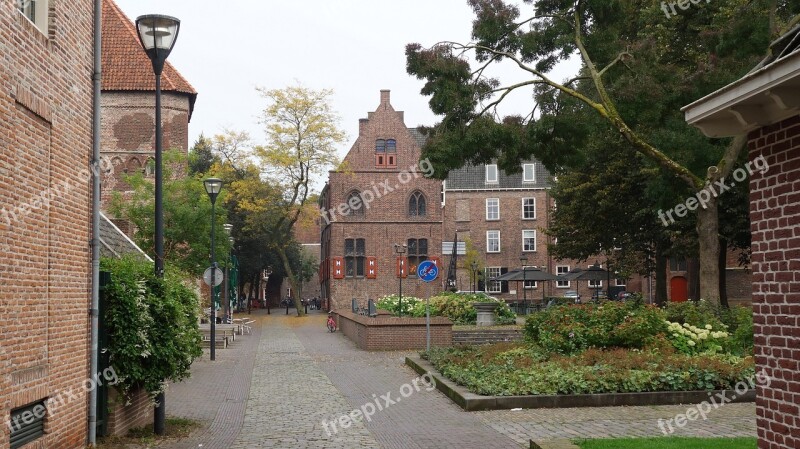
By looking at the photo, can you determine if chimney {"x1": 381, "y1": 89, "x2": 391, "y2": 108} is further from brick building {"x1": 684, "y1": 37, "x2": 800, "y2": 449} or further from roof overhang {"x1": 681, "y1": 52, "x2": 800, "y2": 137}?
brick building {"x1": 684, "y1": 37, "x2": 800, "y2": 449}

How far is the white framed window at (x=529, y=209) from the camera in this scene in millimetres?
67812

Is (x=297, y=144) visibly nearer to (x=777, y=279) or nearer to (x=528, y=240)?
(x=528, y=240)

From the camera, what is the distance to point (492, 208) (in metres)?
68.1

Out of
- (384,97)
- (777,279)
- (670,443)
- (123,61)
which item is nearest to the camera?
(777,279)

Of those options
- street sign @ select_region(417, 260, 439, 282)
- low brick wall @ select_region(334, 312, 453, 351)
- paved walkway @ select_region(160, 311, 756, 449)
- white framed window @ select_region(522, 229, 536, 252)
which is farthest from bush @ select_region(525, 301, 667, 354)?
white framed window @ select_region(522, 229, 536, 252)

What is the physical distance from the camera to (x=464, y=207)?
6850cm

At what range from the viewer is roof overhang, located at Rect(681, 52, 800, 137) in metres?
5.11

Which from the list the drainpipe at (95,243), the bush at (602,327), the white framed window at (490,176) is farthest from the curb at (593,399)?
the white framed window at (490,176)

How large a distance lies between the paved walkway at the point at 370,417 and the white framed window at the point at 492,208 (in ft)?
161

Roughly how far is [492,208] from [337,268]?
16805mm

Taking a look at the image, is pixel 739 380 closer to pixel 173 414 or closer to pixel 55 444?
pixel 173 414

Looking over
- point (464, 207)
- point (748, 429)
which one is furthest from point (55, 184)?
point (464, 207)

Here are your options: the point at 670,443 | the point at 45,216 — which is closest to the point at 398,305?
the point at 670,443

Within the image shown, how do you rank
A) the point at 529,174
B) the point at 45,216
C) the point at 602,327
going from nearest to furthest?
the point at 45,216 → the point at 602,327 → the point at 529,174
